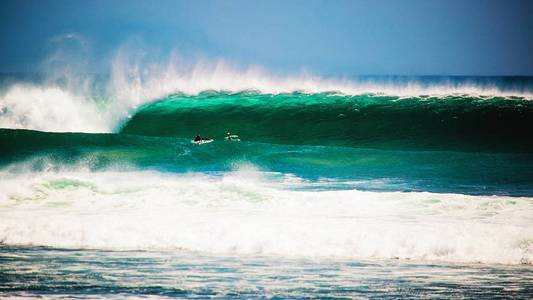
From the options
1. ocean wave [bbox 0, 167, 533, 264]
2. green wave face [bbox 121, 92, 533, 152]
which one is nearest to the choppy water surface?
ocean wave [bbox 0, 167, 533, 264]

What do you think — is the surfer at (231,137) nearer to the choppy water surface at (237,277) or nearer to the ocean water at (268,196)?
the ocean water at (268,196)

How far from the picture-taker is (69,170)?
1578 cm

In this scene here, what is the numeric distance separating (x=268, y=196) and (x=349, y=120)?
11732 millimetres

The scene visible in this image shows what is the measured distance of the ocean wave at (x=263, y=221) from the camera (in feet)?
28.9

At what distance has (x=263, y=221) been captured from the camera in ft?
33.0

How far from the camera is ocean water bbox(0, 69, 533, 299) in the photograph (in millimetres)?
7422

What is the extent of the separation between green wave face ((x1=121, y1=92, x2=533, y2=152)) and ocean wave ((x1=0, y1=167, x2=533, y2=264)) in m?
8.82

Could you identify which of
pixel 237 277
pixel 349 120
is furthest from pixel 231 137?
pixel 237 277

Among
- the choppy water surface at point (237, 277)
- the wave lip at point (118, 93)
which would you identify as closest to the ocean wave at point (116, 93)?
the wave lip at point (118, 93)

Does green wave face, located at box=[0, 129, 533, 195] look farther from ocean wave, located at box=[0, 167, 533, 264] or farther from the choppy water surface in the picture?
the choppy water surface

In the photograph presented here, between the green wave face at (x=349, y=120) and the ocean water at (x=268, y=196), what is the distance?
9cm

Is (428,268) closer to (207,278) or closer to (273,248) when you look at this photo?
(273,248)

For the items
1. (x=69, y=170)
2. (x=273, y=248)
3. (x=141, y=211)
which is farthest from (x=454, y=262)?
(x=69, y=170)

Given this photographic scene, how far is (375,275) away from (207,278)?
6.39ft
